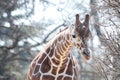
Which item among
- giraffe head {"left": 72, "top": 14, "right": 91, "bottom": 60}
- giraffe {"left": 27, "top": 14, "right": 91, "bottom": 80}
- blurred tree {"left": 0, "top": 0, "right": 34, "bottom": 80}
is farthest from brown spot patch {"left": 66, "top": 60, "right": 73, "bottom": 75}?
blurred tree {"left": 0, "top": 0, "right": 34, "bottom": 80}

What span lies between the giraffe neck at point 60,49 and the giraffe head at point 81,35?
266 mm

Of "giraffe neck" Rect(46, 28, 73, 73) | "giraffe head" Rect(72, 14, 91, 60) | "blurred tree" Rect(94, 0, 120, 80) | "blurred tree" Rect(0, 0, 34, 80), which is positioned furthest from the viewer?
"blurred tree" Rect(0, 0, 34, 80)

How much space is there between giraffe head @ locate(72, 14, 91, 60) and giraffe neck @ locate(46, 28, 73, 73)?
0.27 meters

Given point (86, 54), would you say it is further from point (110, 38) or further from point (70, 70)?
point (70, 70)

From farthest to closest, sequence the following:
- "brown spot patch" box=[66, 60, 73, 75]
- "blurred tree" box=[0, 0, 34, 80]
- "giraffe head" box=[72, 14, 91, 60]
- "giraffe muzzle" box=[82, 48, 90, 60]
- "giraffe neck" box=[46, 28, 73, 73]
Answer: "blurred tree" box=[0, 0, 34, 80]
"brown spot patch" box=[66, 60, 73, 75]
"giraffe neck" box=[46, 28, 73, 73]
"giraffe head" box=[72, 14, 91, 60]
"giraffe muzzle" box=[82, 48, 90, 60]

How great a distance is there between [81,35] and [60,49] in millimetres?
662

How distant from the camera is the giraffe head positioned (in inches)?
180

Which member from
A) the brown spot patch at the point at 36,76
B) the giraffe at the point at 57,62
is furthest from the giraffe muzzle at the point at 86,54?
the brown spot patch at the point at 36,76

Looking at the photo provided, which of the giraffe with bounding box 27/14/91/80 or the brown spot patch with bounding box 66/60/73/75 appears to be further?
the brown spot patch with bounding box 66/60/73/75

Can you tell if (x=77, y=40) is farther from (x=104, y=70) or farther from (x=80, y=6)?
(x=80, y=6)

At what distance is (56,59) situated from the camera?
17.9ft

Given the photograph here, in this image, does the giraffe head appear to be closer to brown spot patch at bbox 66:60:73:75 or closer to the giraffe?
the giraffe

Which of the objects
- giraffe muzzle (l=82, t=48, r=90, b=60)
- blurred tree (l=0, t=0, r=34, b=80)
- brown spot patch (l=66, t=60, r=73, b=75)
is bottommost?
giraffe muzzle (l=82, t=48, r=90, b=60)

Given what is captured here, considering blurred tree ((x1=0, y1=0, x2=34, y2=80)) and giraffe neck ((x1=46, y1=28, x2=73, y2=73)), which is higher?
blurred tree ((x1=0, y1=0, x2=34, y2=80))
